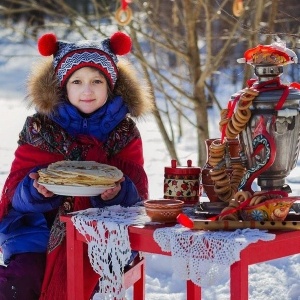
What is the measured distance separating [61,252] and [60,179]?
1.15ft

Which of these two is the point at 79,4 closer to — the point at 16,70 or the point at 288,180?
the point at 16,70

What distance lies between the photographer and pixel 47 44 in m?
2.92

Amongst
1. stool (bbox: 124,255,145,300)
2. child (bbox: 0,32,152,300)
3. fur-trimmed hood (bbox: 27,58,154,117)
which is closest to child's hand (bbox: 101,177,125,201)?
child (bbox: 0,32,152,300)

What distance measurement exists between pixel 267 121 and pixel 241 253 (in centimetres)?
44

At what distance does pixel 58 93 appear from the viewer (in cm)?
288

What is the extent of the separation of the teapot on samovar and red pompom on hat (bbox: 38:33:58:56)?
2.63 feet

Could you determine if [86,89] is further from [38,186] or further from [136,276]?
[136,276]

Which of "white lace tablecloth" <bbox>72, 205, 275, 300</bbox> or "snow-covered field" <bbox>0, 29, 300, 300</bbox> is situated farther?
"snow-covered field" <bbox>0, 29, 300, 300</bbox>

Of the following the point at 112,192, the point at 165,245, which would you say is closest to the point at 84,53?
the point at 112,192

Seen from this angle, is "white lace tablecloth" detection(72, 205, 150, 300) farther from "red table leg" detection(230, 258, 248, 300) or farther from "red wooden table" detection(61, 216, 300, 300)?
"red table leg" detection(230, 258, 248, 300)

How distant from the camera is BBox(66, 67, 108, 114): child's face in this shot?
2.85 meters

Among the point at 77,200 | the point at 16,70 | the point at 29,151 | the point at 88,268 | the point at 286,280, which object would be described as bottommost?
the point at 286,280

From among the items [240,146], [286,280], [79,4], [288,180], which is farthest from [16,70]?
[240,146]

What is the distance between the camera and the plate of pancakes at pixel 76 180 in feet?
8.21
